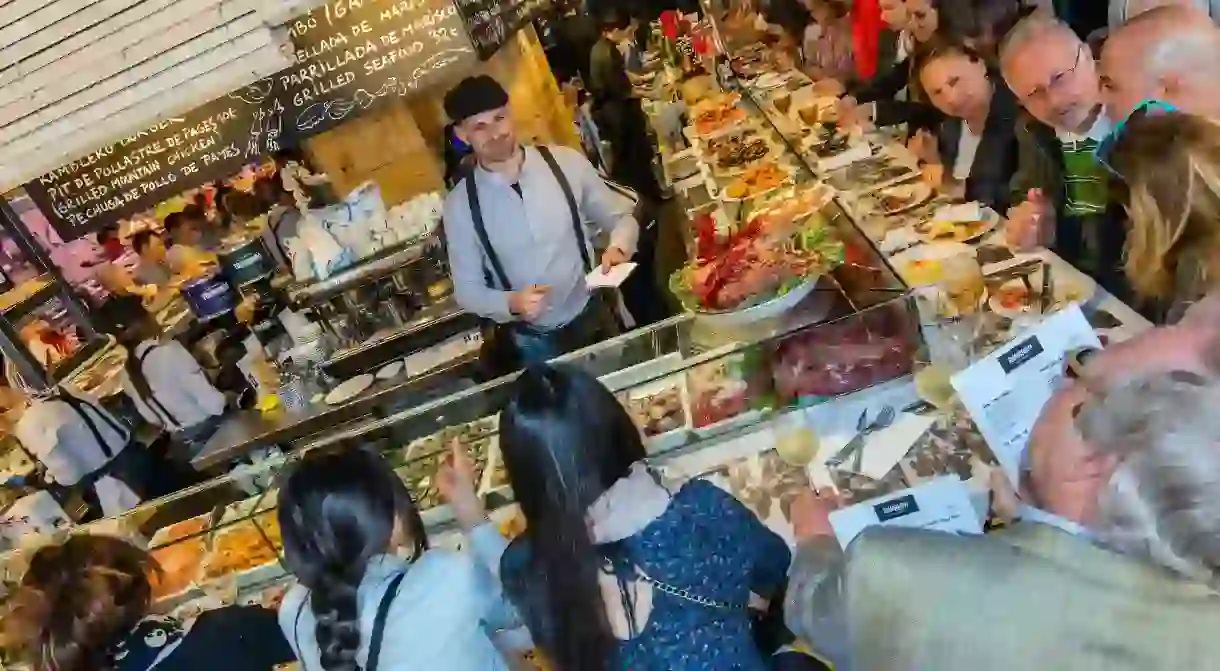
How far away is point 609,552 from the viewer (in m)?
1.70

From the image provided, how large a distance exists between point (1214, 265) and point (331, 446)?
1.92 m

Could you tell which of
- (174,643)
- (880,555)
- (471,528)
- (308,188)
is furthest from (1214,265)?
(308,188)

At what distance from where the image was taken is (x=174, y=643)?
2.11 metres

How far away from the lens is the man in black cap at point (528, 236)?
10.4 ft

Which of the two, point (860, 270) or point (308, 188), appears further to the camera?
point (308, 188)

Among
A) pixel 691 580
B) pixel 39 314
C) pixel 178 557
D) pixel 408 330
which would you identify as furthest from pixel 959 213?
pixel 39 314

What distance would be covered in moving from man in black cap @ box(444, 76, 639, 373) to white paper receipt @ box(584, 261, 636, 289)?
0.05 m

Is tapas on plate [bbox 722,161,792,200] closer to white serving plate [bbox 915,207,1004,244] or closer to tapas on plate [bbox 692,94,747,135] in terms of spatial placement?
white serving plate [bbox 915,207,1004,244]

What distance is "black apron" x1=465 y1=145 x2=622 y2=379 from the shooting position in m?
3.23

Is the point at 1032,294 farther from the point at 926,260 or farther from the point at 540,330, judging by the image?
the point at 540,330

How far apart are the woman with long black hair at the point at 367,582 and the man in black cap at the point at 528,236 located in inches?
54.7

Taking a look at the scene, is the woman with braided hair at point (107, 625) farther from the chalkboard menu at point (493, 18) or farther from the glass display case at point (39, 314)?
the glass display case at point (39, 314)

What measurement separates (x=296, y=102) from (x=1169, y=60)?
3.79 meters

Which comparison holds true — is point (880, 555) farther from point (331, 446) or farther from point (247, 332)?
point (247, 332)
